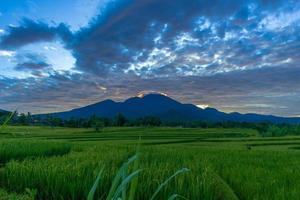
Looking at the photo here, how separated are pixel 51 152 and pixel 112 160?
4.29 meters

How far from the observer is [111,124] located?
253 feet

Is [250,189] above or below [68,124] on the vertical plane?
below

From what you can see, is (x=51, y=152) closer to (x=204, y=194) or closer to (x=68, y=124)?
(x=204, y=194)

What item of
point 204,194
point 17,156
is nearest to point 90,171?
point 204,194

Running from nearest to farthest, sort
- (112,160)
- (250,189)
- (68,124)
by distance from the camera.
A: (250,189) < (112,160) < (68,124)

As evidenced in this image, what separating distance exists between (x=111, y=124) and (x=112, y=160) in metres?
69.7

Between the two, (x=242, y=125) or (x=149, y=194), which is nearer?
(x=149, y=194)

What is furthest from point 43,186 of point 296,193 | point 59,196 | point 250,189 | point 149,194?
point 296,193

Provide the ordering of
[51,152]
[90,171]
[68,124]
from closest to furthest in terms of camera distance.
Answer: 1. [90,171]
2. [51,152]
3. [68,124]

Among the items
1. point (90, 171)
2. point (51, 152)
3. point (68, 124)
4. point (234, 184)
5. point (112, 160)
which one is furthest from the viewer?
point (68, 124)

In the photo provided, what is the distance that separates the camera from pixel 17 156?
10.1 m

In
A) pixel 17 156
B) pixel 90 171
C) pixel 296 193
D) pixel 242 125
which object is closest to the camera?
pixel 296 193

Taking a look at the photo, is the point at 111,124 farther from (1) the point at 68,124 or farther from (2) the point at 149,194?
(2) the point at 149,194

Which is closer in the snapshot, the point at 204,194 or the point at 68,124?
the point at 204,194
